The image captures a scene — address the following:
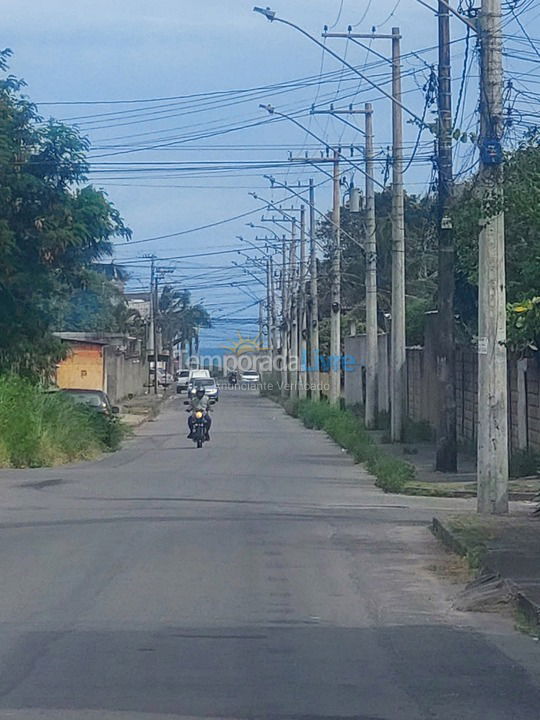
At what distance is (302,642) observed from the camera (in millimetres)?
9586

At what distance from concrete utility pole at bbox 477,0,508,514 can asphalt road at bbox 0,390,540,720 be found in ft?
4.05

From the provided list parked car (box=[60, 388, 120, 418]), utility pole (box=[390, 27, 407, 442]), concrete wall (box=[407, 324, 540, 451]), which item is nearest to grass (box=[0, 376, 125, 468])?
parked car (box=[60, 388, 120, 418])

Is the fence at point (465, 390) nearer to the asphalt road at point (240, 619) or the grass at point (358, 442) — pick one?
the grass at point (358, 442)

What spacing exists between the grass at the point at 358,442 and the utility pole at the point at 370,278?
1.03 metres

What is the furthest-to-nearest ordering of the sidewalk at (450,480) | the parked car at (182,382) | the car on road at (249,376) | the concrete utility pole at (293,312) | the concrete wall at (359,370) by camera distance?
the car on road at (249,376) → the parked car at (182,382) → the concrete utility pole at (293,312) → the concrete wall at (359,370) → the sidewalk at (450,480)

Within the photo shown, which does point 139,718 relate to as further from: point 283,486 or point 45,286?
point 45,286

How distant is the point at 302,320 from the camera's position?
7231 centimetres

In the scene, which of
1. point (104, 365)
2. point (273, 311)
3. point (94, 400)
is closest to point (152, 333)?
point (273, 311)

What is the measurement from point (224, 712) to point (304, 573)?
5.62 meters

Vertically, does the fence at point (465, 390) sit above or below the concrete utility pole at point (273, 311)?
below

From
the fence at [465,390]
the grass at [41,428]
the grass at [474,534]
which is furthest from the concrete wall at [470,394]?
the grass at [41,428]

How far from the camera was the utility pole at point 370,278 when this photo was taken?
37094mm

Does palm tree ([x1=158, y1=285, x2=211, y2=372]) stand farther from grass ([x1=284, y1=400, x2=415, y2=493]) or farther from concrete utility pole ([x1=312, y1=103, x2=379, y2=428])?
concrete utility pole ([x1=312, y1=103, x2=379, y2=428])

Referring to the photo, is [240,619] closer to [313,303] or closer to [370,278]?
[370,278]
